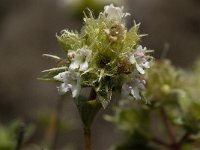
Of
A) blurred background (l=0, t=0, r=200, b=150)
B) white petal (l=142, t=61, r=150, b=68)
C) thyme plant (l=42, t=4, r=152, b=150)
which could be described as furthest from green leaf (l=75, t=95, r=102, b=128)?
blurred background (l=0, t=0, r=200, b=150)

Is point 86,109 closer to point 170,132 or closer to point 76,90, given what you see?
point 76,90

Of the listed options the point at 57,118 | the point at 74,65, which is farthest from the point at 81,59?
the point at 57,118

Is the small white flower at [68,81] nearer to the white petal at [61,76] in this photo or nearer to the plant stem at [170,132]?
the white petal at [61,76]

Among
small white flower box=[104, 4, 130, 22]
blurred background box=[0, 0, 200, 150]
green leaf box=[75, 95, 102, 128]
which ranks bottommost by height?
green leaf box=[75, 95, 102, 128]

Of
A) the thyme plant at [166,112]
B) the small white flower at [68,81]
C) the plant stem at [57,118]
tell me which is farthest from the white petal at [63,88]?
the plant stem at [57,118]

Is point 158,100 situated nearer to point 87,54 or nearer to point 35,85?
point 87,54

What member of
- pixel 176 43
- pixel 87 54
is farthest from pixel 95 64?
pixel 176 43

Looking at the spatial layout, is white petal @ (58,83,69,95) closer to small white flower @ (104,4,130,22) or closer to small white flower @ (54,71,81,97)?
small white flower @ (54,71,81,97)
